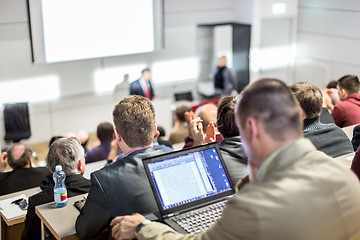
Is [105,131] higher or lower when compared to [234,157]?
lower

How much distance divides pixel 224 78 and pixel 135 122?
23.1ft

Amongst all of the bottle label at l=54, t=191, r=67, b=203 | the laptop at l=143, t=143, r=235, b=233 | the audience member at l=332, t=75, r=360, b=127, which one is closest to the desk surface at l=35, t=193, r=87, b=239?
the bottle label at l=54, t=191, r=67, b=203

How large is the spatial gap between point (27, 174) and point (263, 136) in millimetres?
3085

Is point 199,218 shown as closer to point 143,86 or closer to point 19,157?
point 19,157

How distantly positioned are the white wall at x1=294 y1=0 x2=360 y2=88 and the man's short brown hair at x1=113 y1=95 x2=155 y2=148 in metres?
7.24

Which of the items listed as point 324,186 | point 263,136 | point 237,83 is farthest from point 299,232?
point 237,83

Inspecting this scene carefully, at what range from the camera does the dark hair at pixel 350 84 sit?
16.7ft

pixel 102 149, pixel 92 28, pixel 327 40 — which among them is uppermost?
pixel 92 28

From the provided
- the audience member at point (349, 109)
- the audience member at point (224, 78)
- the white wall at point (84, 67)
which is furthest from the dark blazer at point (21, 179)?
the audience member at point (224, 78)

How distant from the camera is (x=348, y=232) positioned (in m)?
1.58

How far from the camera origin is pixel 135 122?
260cm

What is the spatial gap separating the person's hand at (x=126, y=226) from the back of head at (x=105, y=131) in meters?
3.18

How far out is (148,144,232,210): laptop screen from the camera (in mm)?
2084

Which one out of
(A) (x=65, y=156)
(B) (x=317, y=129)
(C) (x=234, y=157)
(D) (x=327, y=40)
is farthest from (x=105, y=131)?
(D) (x=327, y=40)
